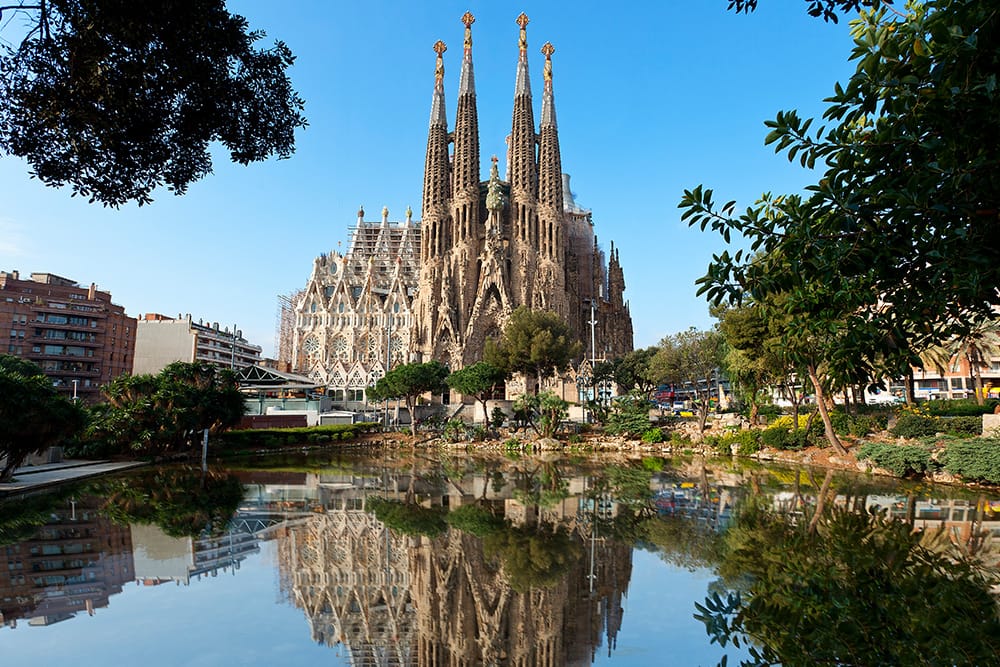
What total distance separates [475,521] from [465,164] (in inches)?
2329

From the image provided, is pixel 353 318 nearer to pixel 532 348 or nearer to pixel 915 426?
pixel 532 348

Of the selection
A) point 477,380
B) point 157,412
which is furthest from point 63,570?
point 477,380

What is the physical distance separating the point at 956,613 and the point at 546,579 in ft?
15.6

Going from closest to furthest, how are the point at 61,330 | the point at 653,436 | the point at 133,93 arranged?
the point at 133,93 < the point at 653,436 < the point at 61,330

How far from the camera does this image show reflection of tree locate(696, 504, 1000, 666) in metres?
5.45

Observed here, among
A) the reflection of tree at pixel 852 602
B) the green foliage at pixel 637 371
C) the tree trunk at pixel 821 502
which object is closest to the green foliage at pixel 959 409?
the tree trunk at pixel 821 502

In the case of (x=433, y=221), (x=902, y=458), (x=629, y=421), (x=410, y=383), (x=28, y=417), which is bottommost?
(x=902, y=458)

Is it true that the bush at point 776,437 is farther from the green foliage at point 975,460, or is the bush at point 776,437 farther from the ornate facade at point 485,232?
the ornate facade at point 485,232

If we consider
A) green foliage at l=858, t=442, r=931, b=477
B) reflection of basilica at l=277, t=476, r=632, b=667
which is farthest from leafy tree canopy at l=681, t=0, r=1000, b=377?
green foliage at l=858, t=442, r=931, b=477

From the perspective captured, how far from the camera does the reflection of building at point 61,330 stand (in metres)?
60.3

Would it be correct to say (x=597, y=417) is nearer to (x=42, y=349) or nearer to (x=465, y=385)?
(x=465, y=385)

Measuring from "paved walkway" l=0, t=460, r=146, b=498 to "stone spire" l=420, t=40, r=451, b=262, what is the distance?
46.0m

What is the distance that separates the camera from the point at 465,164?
66.2 metres

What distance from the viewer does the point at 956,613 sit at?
6.40m
